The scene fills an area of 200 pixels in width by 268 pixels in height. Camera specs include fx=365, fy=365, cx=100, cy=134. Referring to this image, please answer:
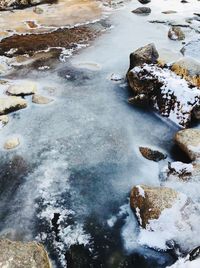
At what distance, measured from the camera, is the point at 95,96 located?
283 inches

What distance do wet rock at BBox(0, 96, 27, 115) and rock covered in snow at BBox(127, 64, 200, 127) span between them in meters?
2.18

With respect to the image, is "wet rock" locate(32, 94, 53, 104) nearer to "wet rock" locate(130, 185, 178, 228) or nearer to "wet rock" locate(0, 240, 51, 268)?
"wet rock" locate(130, 185, 178, 228)

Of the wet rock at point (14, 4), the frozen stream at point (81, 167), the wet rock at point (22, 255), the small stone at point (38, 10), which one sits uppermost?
the wet rock at point (14, 4)

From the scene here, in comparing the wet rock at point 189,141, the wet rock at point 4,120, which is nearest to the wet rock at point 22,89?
the wet rock at point 4,120

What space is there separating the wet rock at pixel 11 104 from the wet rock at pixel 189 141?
2879 mm

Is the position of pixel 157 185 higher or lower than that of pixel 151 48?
lower

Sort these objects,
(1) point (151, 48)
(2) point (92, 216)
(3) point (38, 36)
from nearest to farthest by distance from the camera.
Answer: (2) point (92, 216) → (1) point (151, 48) → (3) point (38, 36)

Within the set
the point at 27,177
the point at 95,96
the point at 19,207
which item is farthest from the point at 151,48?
the point at 19,207

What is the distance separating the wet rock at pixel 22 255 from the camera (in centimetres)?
375

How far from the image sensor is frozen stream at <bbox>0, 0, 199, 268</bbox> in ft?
→ 14.3

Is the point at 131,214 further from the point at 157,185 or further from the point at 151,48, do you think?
the point at 151,48

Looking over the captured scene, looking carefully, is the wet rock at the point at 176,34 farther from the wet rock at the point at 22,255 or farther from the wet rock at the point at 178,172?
the wet rock at the point at 22,255

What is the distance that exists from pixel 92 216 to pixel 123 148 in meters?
1.52

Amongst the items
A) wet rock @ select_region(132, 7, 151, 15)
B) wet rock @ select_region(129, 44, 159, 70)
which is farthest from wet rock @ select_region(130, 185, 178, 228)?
wet rock @ select_region(132, 7, 151, 15)
